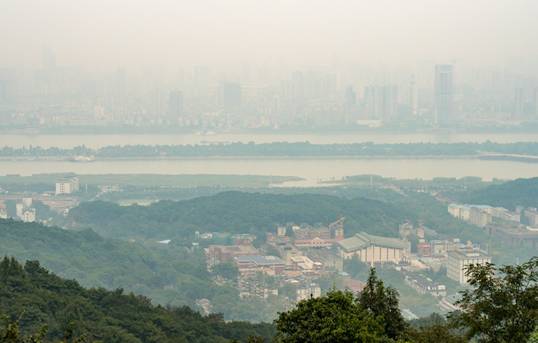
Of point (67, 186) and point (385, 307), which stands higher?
point (385, 307)

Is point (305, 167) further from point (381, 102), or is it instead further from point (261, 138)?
point (381, 102)

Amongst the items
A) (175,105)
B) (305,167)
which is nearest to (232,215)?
(305,167)

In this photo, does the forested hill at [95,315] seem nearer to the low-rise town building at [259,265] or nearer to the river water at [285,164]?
the low-rise town building at [259,265]

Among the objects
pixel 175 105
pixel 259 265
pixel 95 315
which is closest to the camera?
pixel 95 315

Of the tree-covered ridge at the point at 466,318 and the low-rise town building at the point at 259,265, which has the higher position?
the tree-covered ridge at the point at 466,318

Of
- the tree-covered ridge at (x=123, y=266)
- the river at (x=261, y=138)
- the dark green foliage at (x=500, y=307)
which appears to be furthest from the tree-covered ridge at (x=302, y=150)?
the dark green foliage at (x=500, y=307)

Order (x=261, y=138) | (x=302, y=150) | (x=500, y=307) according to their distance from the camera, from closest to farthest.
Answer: (x=500, y=307) → (x=302, y=150) → (x=261, y=138)

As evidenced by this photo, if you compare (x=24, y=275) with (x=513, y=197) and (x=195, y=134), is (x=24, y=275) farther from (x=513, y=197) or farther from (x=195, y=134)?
(x=195, y=134)

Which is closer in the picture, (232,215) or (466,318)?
(466,318)
